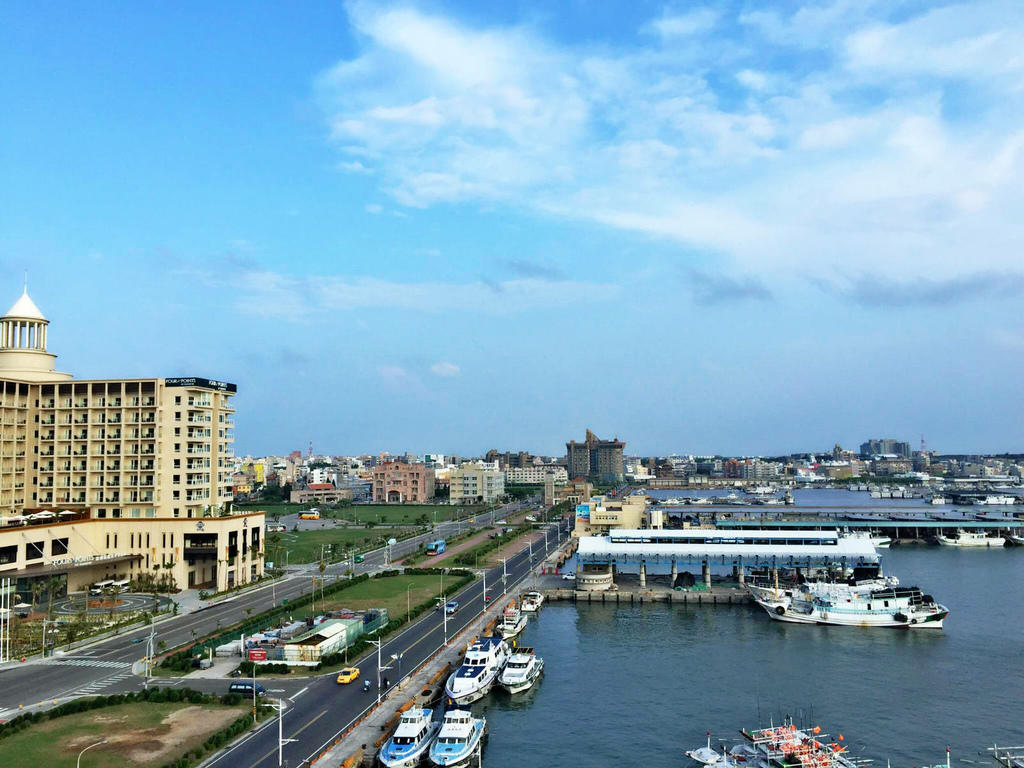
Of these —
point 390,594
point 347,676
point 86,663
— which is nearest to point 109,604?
point 86,663

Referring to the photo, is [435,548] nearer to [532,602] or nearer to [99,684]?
Result: [532,602]

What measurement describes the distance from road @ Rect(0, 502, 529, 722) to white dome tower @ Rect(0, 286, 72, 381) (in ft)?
124

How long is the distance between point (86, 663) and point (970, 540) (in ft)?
485

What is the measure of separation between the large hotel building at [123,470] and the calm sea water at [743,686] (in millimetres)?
38484

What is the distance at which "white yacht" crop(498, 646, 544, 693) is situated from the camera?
5244 cm

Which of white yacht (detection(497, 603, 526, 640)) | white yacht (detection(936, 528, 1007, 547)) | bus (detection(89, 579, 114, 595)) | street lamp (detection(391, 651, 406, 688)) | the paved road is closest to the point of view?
the paved road

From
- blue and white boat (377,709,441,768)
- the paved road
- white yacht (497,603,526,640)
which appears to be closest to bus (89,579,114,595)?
the paved road

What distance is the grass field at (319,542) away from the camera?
379ft

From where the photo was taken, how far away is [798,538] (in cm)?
9356

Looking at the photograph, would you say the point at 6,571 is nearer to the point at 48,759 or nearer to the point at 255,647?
the point at 255,647

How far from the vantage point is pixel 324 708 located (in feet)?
148

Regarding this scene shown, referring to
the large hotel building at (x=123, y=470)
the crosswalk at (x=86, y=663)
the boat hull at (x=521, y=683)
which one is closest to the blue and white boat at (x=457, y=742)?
the boat hull at (x=521, y=683)

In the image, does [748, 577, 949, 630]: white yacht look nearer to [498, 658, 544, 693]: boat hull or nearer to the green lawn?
[498, 658, 544, 693]: boat hull

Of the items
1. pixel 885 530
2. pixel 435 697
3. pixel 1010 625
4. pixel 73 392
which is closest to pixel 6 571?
pixel 73 392
